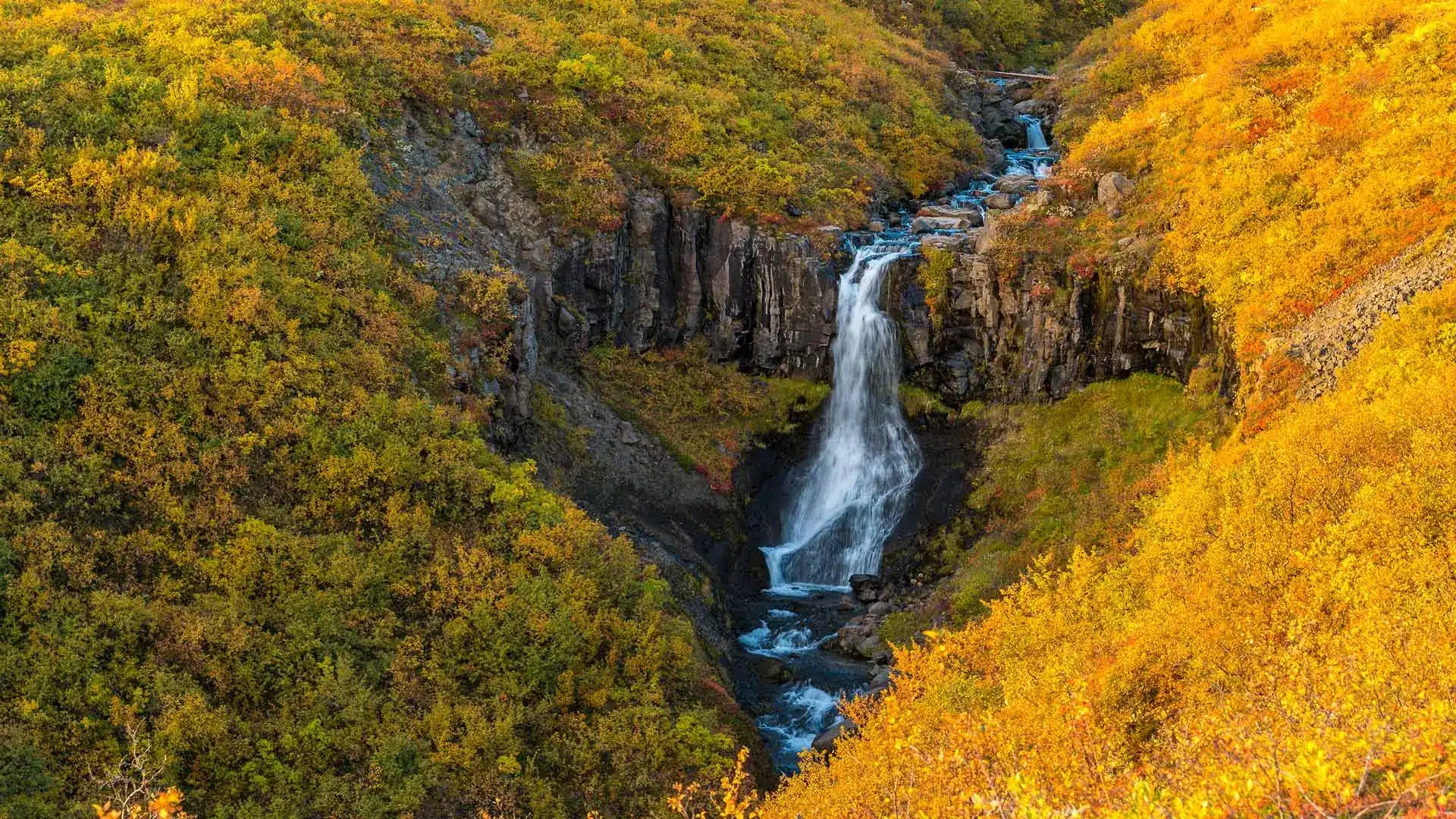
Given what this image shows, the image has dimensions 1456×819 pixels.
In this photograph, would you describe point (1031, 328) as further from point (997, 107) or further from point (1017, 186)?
point (997, 107)

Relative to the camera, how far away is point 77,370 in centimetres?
1856

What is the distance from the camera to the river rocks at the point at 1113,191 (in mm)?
31672

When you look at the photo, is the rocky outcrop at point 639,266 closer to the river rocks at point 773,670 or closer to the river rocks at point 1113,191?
the river rocks at point 1113,191

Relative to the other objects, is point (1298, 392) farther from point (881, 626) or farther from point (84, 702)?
point (84, 702)

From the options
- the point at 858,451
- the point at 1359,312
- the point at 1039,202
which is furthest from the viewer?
the point at 858,451

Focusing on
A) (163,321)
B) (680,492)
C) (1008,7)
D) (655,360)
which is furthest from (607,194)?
(1008,7)

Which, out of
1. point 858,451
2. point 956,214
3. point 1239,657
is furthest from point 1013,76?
point 1239,657

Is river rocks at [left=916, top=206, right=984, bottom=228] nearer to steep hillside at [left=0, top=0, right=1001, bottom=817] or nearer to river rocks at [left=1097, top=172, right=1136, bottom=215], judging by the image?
river rocks at [left=1097, top=172, right=1136, bottom=215]

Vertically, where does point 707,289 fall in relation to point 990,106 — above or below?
below

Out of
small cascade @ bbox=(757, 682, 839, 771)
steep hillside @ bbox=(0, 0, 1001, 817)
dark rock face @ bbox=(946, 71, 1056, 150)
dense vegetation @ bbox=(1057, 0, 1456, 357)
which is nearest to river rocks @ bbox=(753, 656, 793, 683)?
small cascade @ bbox=(757, 682, 839, 771)

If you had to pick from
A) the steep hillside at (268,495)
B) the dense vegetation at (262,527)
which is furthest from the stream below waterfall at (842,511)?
the dense vegetation at (262,527)

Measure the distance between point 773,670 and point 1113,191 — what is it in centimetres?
2051

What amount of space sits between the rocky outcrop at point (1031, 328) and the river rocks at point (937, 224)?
181 cm

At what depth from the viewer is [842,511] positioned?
31953 millimetres
